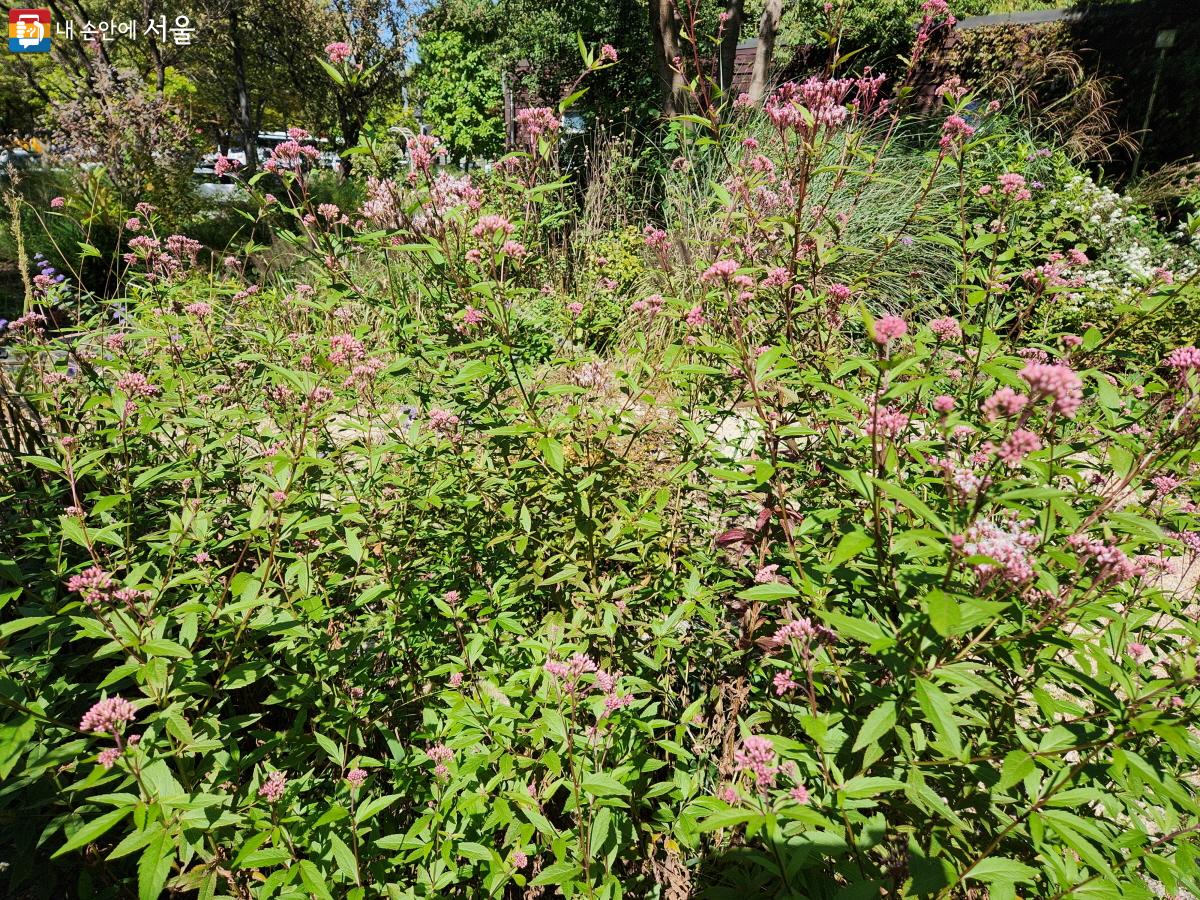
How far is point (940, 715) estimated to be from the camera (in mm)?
907

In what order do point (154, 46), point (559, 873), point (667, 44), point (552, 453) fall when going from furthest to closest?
point (154, 46) < point (667, 44) < point (552, 453) < point (559, 873)

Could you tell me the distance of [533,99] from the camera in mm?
12594

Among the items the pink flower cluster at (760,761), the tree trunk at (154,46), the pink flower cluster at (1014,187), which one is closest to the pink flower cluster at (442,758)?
the pink flower cluster at (760,761)

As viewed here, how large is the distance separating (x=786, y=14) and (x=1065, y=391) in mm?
17209

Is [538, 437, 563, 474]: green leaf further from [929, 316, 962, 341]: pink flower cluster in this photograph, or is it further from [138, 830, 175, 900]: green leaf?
[929, 316, 962, 341]: pink flower cluster

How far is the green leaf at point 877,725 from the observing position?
3.19 ft

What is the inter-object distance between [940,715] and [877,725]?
11 cm

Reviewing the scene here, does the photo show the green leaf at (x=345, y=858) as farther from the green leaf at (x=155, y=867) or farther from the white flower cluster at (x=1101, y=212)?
the white flower cluster at (x=1101, y=212)

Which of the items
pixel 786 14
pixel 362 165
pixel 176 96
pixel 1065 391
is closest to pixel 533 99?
pixel 362 165

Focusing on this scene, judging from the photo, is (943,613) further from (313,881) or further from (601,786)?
(313,881)

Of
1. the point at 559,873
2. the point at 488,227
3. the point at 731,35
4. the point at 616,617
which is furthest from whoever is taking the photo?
the point at 731,35

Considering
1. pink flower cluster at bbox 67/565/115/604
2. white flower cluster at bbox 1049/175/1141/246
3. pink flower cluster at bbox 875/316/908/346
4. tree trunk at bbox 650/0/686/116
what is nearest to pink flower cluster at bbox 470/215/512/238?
pink flower cluster at bbox 875/316/908/346

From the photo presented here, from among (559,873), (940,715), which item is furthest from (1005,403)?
(559,873)

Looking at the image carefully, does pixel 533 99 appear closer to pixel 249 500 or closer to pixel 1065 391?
pixel 249 500
